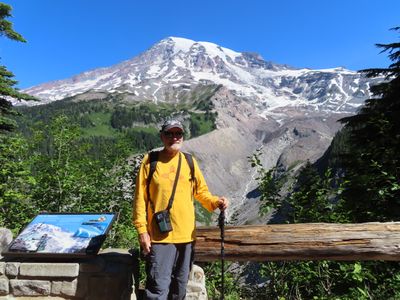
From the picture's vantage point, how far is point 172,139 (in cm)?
510

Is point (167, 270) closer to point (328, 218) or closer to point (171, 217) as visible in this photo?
point (171, 217)

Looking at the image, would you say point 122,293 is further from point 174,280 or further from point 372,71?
point 372,71

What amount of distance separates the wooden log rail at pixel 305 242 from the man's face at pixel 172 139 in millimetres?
1536

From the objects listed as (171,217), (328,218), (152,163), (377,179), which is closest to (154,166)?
(152,163)

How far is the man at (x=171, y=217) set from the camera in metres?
4.82

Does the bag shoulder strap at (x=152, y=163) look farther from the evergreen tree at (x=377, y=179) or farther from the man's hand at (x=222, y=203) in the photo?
the evergreen tree at (x=377, y=179)

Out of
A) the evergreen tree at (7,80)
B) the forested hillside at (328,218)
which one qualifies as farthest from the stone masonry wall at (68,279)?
the evergreen tree at (7,80)

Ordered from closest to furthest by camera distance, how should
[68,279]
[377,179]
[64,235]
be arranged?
[68,279], [64,235], [377,179]

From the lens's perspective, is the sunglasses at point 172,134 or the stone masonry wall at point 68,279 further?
the stone masonry wall at point 68,279

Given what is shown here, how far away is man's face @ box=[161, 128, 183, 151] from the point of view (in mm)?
5082

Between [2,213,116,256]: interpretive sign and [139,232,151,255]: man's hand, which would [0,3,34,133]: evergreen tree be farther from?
[139,232,151,255]: man's hand

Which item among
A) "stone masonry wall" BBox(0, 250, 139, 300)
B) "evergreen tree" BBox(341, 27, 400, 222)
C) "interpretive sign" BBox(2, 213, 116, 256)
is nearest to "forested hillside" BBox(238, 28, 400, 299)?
"evergreen tree" BBox(341, 27, 400, 222)

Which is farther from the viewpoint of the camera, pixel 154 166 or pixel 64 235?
pixel 64 235

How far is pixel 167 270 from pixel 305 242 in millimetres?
1888
